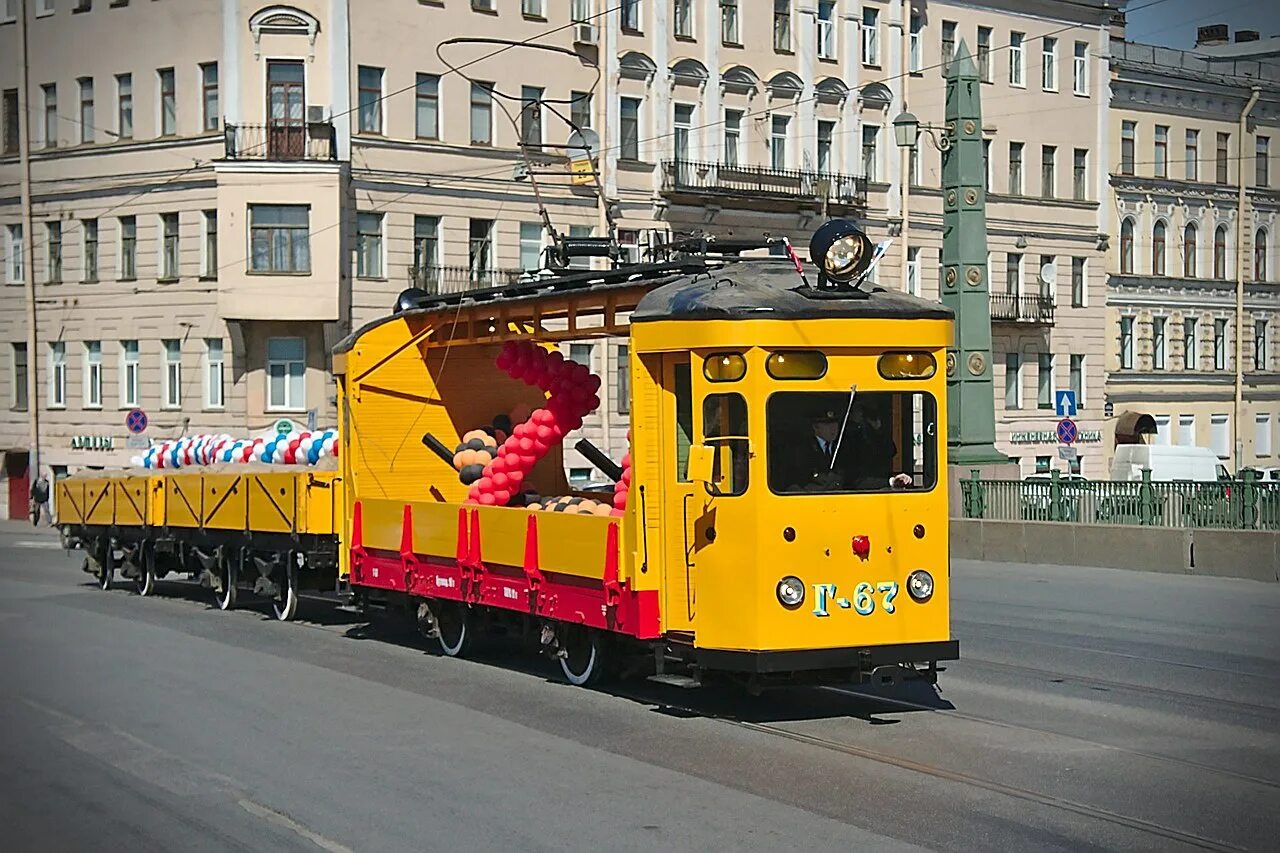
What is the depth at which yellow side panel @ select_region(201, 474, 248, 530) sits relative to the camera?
21.1 meters

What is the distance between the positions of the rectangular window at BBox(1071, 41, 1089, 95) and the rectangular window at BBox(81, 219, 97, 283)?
32590mm

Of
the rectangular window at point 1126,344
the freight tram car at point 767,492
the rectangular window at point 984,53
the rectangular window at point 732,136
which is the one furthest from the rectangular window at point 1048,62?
the freight tram car at point 767,492

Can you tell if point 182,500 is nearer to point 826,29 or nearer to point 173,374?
point 173,374

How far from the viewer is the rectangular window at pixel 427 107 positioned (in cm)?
4403

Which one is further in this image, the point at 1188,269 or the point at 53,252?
the point at 1188,269

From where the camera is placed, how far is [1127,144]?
5888 cm

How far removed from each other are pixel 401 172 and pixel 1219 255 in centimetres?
2652

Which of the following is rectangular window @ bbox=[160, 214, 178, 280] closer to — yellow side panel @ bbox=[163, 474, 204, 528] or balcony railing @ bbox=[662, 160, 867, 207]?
balcony railing @ bbox=[662, 160, 867, 207]

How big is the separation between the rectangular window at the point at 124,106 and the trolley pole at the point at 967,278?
48.1 feet

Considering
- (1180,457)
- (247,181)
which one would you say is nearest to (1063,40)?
(1180,457)

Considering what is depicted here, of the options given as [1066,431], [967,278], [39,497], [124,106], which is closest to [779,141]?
[1066,431]

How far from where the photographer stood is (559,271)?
15641 millimetres

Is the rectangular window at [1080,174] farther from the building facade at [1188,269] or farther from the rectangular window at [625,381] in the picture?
the rectangular window at [625,381]

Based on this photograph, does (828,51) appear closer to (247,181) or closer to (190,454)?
(247,181)
